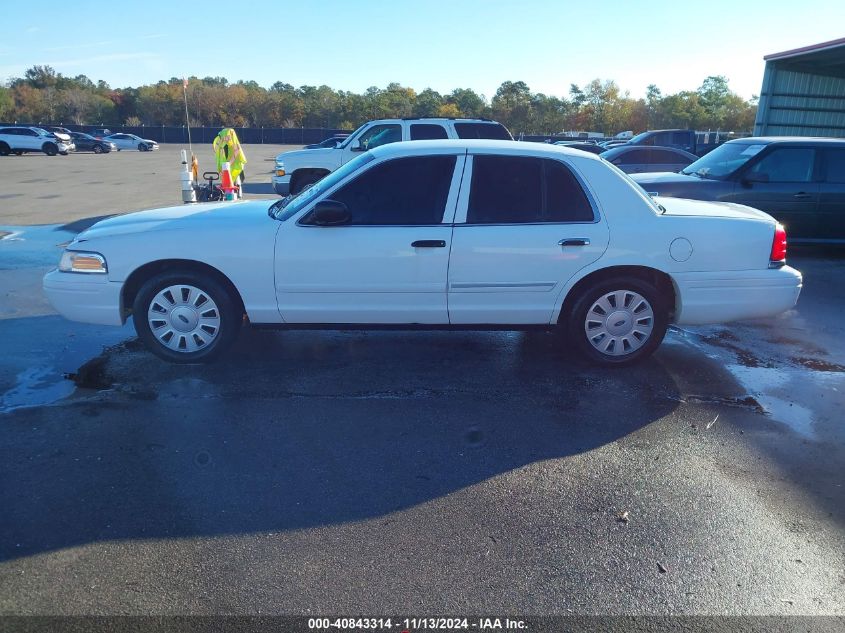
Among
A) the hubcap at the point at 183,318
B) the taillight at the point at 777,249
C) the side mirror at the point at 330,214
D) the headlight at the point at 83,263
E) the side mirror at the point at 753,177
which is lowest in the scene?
the hubcap at the point at 183,318

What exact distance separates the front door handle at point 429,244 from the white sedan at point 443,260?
0.01m

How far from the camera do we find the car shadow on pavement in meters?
3.44

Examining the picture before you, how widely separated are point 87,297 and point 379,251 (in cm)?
228

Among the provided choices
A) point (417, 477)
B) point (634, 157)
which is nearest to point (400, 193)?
point (417, 477)

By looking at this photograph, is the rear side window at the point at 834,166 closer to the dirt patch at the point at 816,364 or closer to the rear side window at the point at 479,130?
the dirt patch at the point at 816,364

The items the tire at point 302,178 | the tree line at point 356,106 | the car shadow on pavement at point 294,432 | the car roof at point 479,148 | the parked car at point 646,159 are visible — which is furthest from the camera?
the tree line at point 356,106

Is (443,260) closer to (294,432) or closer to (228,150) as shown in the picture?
(294,432)

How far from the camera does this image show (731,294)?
535cm

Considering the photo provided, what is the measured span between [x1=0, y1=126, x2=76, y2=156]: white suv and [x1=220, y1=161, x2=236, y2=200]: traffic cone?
2955 cm

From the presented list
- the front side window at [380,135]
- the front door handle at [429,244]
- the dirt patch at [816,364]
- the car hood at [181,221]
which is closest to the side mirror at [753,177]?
the dirt patch at [816,364]

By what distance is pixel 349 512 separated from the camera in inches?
136

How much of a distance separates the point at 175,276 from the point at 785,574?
14.3 ft

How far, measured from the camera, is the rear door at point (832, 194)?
30.9 ft

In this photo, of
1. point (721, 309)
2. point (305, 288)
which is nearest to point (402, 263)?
point (305, 288)
